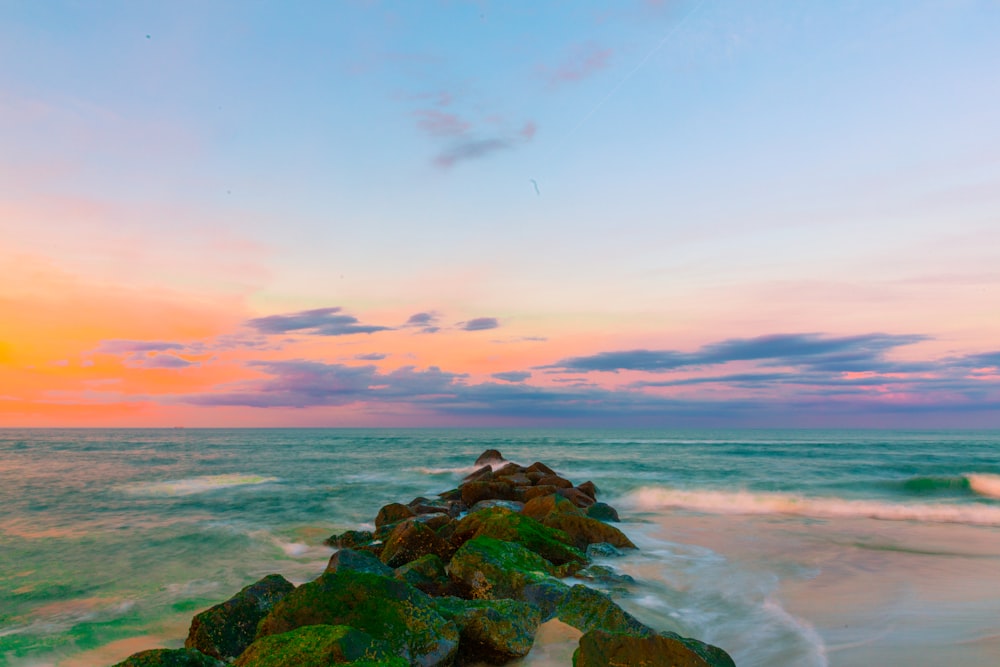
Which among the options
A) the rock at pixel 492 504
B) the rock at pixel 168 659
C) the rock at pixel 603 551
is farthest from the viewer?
the rock at pixel 492 504

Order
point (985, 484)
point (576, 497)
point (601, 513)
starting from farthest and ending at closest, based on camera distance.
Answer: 1. point (985, 484)
2. point (576, 497)
3. point (601, 513)

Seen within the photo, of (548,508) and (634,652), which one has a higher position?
(634,652)

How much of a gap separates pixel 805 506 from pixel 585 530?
11.9 meters

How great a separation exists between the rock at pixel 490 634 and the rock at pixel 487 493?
10897 millimetres

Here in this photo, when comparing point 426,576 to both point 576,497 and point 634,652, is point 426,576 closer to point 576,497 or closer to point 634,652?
point 634,652

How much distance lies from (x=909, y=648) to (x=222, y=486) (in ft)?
89.9

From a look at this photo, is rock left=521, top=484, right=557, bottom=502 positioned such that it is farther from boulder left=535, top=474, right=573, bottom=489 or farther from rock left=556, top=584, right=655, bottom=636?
rock left=556, top=584, right=655, bottom=636

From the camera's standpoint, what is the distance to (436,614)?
6012mm

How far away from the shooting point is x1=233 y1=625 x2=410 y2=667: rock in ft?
15.8

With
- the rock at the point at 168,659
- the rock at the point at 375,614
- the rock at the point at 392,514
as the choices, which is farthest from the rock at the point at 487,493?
the rock at the point at 168,659

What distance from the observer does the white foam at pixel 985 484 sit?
82.0 feet

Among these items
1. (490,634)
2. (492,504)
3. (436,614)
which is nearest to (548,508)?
(492,504)

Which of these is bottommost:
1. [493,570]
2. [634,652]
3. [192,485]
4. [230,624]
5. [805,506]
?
[805,506]

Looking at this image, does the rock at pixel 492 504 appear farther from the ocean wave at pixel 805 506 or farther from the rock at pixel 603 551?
the ocean wave at pixel 805 506
